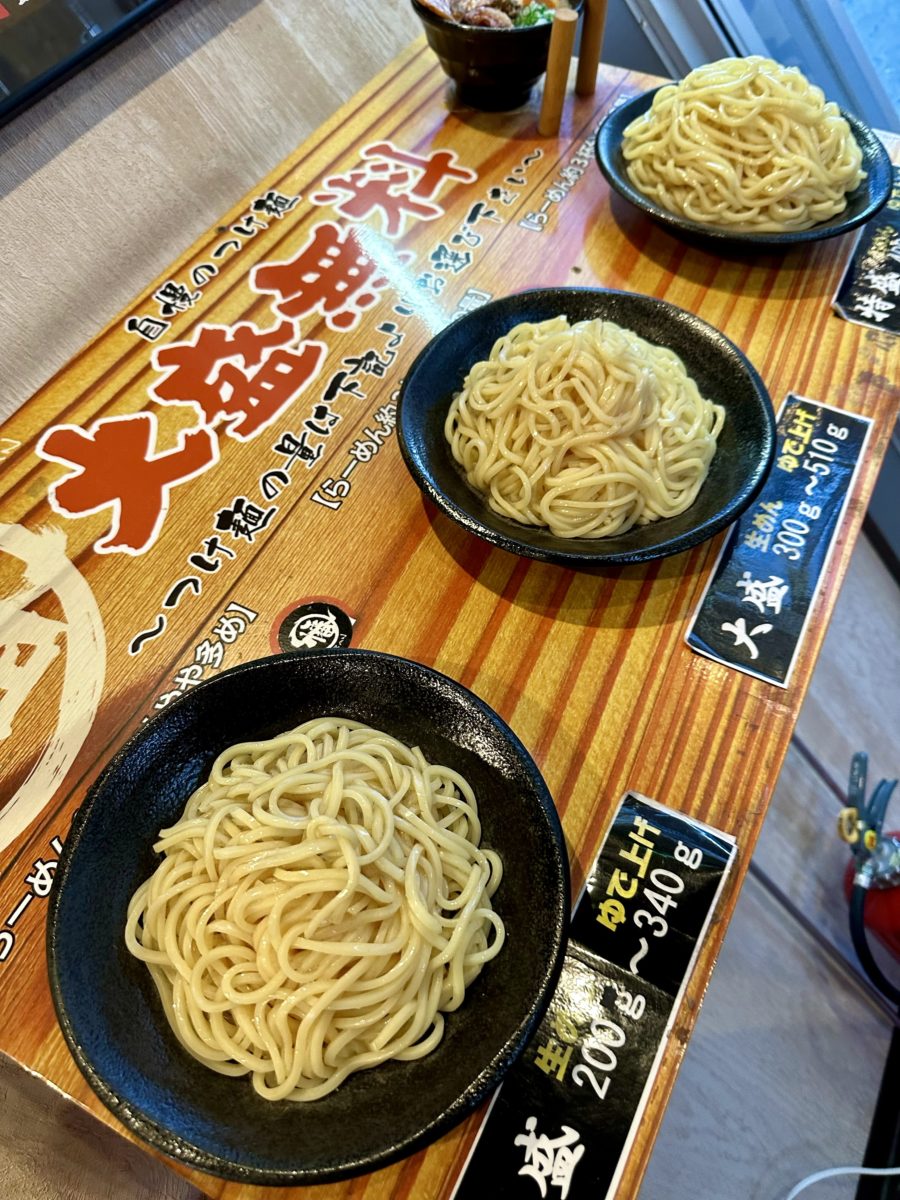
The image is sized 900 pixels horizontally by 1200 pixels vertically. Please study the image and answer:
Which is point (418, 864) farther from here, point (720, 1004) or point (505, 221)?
point (505, 221)

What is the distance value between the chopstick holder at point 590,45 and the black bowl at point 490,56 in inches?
2.6

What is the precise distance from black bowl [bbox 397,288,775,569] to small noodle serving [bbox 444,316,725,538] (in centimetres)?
4

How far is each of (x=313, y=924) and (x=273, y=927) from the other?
6 centimetres

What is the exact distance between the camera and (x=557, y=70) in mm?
2525

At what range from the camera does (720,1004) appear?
2.57 m

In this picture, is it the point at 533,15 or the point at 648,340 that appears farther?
the point at 533,15

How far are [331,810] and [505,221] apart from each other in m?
2.02

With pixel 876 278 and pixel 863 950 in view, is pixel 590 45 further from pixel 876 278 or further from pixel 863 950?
pixel 863 950

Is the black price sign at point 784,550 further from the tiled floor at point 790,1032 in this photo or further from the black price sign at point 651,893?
the tiled floor at point 790,1032

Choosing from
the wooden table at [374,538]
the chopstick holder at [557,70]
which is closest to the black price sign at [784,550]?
the wooden table at [374,538]

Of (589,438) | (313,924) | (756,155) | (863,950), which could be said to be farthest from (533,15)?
(863,950)

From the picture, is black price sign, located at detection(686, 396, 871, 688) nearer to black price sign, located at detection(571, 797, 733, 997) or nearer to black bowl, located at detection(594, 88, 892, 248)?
black price sign, located at detection(571, 797, 733, 997)

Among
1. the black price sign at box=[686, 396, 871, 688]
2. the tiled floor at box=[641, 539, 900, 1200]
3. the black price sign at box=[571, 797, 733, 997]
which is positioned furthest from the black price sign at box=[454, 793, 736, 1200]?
the tiled floor at box=[641, 539, 900, 1200]

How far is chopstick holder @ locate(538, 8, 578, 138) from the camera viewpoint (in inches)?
94.9
